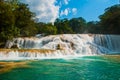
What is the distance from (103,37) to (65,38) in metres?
7.51

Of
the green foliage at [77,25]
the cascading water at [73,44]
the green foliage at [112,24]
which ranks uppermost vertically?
the green foliage at [77,25]

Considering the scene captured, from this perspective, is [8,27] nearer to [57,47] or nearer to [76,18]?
[57,47]

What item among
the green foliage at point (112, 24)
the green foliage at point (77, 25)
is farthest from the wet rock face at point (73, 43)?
the green foliage at point (77, 25)

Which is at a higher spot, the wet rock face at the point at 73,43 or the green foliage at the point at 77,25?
the green foliage at the point at 77,25

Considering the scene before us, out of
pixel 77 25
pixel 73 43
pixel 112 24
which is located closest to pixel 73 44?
pixel 73 43

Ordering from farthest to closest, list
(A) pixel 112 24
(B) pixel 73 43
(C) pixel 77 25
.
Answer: (C) pixel 77 25 → (A) pixel 112 24 → (B) pixel 73 43

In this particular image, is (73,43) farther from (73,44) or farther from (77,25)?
(77,25)

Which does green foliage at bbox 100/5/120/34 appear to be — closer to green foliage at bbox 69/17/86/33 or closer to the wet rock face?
the wet rock face

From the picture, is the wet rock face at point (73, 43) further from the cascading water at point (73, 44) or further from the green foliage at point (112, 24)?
the green foliage at point (112, 24)

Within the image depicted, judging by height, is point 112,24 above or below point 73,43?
above

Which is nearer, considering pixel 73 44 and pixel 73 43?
pixel 73 44

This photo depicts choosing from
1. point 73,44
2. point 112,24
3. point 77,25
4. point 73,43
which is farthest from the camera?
point 77,25

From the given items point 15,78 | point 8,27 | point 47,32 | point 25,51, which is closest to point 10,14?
point 8,27

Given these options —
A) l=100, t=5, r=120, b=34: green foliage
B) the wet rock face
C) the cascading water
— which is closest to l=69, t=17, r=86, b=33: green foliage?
l=100, t=5, r=120, b=34: green foliage
